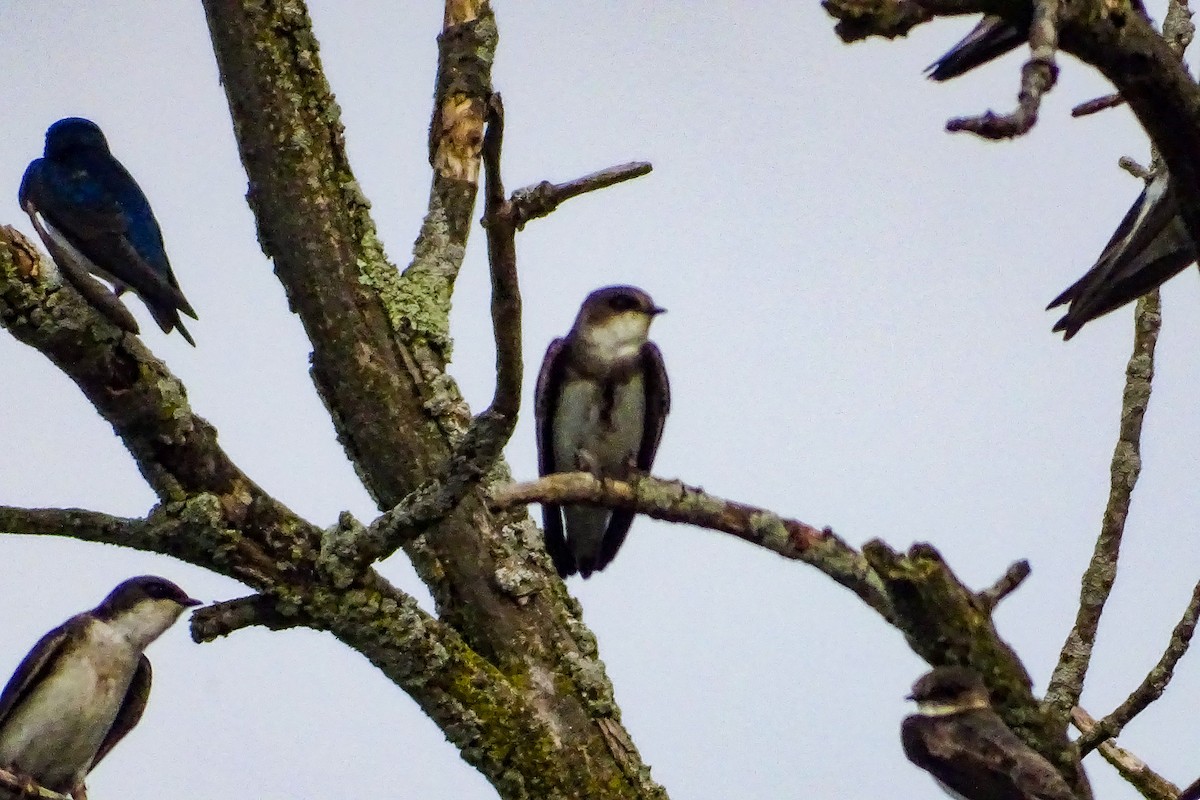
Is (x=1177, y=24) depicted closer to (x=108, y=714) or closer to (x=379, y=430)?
(x=379, y=430)

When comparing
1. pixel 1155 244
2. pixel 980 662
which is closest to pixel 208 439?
pixel 980 662

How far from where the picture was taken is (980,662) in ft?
9.04

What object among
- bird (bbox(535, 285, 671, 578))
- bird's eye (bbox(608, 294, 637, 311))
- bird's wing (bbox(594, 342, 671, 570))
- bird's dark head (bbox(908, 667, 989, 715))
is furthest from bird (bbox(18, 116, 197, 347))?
bird's dark head (bbox(908, 667, 989, 715))

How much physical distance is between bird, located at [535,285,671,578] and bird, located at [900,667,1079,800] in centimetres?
195

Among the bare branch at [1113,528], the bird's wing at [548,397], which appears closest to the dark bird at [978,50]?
the bare branch at [1113,528]

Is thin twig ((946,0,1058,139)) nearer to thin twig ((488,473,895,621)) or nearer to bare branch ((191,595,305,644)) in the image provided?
thin twig ((488,473,895,621))

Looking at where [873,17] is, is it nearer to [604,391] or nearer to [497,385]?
[497,385]

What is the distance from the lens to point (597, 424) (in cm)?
680

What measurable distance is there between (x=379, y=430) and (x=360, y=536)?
25.9 inches

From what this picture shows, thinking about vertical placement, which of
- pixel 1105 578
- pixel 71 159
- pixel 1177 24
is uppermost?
pixel 71 159

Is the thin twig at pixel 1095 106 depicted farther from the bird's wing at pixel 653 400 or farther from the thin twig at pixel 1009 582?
the bird's wing at pixel 653 400

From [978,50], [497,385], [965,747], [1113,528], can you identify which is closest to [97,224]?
[497,385]

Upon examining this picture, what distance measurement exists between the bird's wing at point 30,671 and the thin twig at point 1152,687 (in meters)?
4.45

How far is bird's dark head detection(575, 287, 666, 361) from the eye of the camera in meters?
6.88
